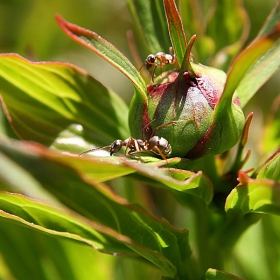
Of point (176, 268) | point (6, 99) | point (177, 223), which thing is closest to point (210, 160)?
point (176, 268)

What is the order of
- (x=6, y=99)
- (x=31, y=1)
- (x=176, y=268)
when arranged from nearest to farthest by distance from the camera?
(x=176, y=268), (x=6, y=99), (x=31, y=1)

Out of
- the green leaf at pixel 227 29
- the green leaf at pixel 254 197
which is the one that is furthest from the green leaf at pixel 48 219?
the green leaf at pixel 227 29

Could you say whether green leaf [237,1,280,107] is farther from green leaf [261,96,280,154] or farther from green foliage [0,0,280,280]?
green leaf [261,96,280,154]

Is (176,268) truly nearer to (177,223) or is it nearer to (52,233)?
(52,233)

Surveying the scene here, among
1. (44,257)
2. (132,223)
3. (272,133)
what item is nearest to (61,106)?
(132,223)

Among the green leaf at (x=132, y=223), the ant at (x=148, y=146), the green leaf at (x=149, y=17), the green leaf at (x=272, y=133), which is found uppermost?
the green leaf at (x=149, y=17)

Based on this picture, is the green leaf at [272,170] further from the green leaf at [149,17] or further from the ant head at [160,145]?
the green leaf at [149,17]

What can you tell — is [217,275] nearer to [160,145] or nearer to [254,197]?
[254,197]

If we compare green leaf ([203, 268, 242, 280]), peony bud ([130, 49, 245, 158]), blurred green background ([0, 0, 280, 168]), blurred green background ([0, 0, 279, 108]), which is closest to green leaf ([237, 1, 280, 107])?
peony bud ([130, 49, 245, 158])
